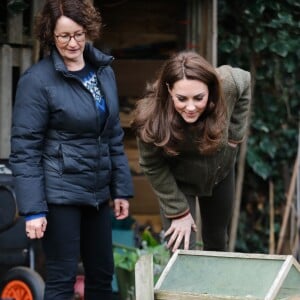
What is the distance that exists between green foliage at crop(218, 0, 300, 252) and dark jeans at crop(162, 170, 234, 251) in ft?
6.13

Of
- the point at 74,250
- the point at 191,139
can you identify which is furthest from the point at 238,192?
the point at 74,250

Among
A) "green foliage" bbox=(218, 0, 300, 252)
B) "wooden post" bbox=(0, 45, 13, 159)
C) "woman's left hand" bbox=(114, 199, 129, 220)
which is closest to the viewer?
"woman's left hand" bbox=(114, 199, 129, 220)

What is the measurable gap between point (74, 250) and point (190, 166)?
A: 672mm

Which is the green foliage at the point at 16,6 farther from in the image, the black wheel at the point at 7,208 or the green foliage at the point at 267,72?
the green foliage at the point at 267,72

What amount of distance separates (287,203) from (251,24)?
1293mm

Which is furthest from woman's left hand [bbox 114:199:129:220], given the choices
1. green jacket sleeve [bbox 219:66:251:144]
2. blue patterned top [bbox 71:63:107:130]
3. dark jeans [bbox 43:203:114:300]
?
green jacket sleeve [bbox 219:66:251:144]

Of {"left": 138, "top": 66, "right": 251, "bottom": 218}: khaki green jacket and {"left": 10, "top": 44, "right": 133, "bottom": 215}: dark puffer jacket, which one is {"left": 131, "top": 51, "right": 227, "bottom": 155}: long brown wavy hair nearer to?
{"left": 138, "top": 66, "right": 251, "bottom": 218}: khaki green jacket

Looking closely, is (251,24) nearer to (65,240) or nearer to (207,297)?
(65,240)

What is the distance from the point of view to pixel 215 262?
3.97 m

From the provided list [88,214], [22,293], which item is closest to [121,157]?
[88,214]

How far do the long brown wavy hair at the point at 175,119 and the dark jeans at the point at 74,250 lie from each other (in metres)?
0.48

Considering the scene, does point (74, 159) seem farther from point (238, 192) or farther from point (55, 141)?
point (238, 192)

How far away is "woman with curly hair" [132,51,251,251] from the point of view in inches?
162

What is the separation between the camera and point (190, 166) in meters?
4.48
